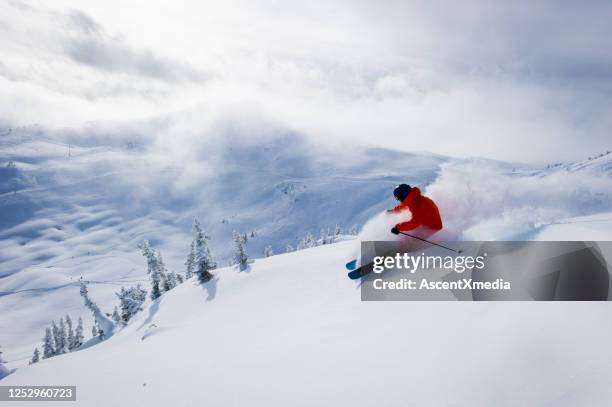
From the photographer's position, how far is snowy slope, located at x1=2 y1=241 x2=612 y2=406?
12.7ft

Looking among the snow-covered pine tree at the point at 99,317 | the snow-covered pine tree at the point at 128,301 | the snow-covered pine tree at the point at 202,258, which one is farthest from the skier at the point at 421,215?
the snow-covered pine tree at the point at 99,317

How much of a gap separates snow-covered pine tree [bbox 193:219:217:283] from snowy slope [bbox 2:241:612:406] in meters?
20.1

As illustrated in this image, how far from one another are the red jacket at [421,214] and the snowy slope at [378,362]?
2141mm

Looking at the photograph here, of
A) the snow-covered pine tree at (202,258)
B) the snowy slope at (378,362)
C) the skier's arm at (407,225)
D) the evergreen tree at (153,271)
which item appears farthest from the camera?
the evergreen tree at (153,271)

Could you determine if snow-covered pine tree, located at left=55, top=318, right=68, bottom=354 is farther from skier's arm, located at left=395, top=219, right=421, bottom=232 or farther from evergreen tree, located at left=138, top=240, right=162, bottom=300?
skier's arm, located at left=395, top=219, right=421, bottom=232

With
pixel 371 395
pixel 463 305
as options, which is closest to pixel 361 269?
pixel 463 305

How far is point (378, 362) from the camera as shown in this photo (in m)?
4.95

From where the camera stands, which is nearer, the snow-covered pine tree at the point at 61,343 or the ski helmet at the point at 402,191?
the ski helmet at the point at 402,191

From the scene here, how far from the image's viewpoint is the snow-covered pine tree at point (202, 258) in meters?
29.0

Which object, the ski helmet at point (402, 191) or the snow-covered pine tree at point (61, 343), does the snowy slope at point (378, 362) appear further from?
the snow-covered pine tree at point (61, 343)

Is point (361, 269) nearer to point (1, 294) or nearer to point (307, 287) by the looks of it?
point (307, 287)

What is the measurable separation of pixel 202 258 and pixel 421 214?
2726 centimetres

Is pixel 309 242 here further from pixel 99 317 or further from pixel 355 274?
pixel 355 274

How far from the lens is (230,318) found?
37.4 ft
